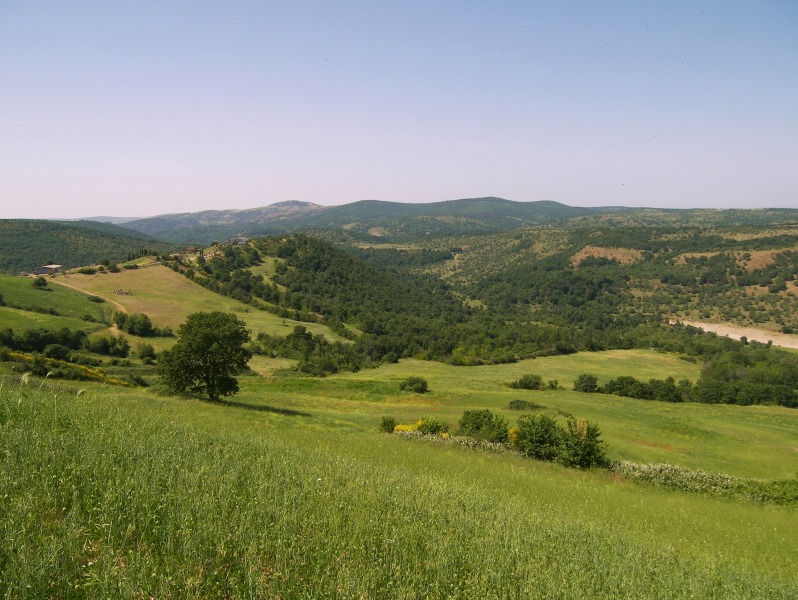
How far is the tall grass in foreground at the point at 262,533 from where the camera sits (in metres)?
4.91

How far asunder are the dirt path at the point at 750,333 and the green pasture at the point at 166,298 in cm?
11505

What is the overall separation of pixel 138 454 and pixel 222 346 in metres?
26.6

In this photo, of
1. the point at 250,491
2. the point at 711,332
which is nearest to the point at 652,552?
the point at 250,491

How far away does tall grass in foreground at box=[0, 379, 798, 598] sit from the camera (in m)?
4.91

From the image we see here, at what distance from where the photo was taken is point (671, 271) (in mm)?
196250

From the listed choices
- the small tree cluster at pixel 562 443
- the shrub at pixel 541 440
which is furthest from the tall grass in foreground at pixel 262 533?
the shrub at pixel 541 440

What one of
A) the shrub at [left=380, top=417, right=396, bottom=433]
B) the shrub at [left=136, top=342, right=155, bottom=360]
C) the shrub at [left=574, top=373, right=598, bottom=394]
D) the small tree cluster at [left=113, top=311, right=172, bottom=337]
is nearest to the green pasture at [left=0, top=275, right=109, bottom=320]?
the small tree cluster at [left=113, top=311, right=172, bottom=337]

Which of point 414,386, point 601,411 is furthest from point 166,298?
point 601,411

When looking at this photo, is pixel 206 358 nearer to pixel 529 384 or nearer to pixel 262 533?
pixel 262 533

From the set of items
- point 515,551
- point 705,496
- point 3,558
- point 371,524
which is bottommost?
point 705,496

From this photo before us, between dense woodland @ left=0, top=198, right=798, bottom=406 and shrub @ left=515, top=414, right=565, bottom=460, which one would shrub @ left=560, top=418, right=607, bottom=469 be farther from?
dense woodland @ left=0, top=198, right=798, bottom=406

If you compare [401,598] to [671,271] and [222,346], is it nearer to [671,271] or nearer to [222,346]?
[222,346]

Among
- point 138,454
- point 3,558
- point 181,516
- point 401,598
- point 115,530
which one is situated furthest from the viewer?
point 138,454

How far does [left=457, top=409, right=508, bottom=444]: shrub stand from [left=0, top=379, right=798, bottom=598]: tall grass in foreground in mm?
21367
